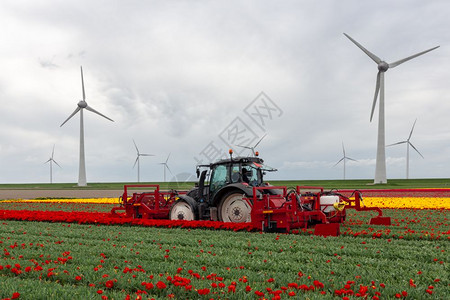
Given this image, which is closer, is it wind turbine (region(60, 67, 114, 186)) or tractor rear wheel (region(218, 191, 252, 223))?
tractor rear wheel (region(218, 191, 252, 223))

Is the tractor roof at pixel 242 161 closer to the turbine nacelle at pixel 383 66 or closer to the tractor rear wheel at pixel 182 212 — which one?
the tractor rear wheel at pixel 182 212

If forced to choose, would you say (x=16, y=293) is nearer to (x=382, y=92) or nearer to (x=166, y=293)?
(x=166, y=293)

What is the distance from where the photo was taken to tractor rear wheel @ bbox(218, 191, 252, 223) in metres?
14.1

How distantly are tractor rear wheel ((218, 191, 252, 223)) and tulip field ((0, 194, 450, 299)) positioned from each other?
75 cm

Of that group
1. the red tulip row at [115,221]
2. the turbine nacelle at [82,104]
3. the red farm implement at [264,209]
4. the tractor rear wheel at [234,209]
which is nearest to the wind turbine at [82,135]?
the turbine nacelle at [82,104]

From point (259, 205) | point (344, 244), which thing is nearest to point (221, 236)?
point (259, 205)

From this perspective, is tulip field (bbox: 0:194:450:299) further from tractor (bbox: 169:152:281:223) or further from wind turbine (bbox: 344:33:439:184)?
wind turbine (bbox: 344:33:439:184)

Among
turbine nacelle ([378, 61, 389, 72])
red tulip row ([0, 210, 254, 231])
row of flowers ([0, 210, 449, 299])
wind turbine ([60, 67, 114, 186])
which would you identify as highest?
turbine nacelle ([378, 61, 389, 72])

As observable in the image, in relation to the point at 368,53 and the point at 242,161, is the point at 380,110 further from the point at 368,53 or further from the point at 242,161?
the point at 242,161

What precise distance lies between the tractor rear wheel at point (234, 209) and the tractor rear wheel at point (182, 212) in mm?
1181

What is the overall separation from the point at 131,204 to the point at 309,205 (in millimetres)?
6858

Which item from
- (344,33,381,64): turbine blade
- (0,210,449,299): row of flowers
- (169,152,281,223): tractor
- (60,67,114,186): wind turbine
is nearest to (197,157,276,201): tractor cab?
(169,152,281,223): tractor

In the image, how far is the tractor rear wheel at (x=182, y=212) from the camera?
1524 centimetres

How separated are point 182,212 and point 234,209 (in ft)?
7.11
